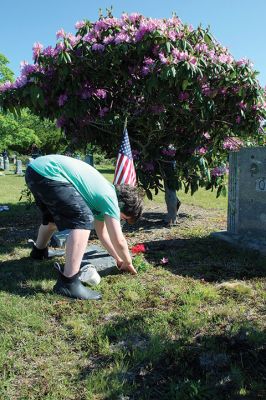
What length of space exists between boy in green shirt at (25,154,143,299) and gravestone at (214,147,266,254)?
6.96ft

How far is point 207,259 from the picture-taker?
4820 mm

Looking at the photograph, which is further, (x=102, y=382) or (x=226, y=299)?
(x=226, y=299)

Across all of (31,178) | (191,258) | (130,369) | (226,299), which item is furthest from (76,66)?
(130,369)

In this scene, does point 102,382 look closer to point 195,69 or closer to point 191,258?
point 191,258

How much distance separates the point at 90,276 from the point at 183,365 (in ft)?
5.12

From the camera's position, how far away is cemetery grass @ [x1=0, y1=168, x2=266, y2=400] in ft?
7.54

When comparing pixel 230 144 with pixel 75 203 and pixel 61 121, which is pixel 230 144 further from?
pixel 75 203

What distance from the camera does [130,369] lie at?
2469 mm

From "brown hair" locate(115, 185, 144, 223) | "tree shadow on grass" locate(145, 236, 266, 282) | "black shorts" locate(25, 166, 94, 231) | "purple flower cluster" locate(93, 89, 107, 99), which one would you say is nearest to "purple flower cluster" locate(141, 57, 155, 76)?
"purple flower cluster" locate(93, 89, 107, 99)

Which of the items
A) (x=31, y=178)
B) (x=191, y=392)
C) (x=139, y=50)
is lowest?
(x=191, y=392)

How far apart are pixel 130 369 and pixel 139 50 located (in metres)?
4.17

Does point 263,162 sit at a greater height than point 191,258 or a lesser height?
greater

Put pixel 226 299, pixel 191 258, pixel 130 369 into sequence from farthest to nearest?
1. pixel 191 258
2. pixel 226 299
3. pixel 130 369

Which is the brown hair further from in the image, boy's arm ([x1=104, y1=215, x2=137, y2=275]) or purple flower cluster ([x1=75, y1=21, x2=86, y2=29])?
purple flower cluster ([x1=75, y1=21, x2=86, y2=29])
